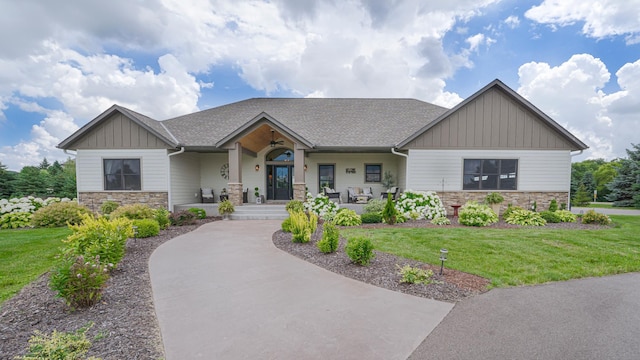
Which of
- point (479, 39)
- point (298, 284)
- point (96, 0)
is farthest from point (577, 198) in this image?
point (96, 0)

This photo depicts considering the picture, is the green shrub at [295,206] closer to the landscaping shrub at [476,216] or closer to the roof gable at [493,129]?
the roof gable at [493,129]

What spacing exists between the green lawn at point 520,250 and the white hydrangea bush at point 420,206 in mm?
2094

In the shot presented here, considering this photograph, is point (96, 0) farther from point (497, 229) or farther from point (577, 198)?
point (577, 198)

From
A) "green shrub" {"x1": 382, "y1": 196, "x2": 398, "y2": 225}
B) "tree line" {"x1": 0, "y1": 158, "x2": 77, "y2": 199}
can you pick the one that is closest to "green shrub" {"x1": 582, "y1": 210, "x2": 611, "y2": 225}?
"green shrub" {"x1": 382, "y1": 196, "x2": 398, "y2": 225}

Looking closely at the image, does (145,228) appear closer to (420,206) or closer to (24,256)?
(24,256)

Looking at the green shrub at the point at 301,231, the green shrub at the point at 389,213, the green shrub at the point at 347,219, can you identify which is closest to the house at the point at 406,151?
the green shrub at the point at 347,219

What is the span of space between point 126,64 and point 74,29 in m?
3.83

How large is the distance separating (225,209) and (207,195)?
11.7 ft

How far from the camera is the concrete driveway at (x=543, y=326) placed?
2.51 meters

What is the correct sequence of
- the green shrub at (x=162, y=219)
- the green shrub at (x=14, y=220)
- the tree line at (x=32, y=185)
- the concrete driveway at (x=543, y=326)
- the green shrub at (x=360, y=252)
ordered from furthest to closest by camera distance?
the tree line at (x=32, y=185) → the green shrub at (x=14, y=220) → the green shrub at (x=162, y=219) → the green shrub at (x=360, y=252) → the concrete driveway at (x=543, y=326)

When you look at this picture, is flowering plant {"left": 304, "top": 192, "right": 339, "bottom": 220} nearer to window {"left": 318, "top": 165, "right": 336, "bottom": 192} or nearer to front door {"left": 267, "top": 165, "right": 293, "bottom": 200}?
window {"left": 318, "top": 165, "right": 336, "bottom": 192}

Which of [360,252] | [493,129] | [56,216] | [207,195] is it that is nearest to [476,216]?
[493,129]

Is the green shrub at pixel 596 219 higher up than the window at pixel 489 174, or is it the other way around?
the window at pixel 489 174

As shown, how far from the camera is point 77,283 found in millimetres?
3109
